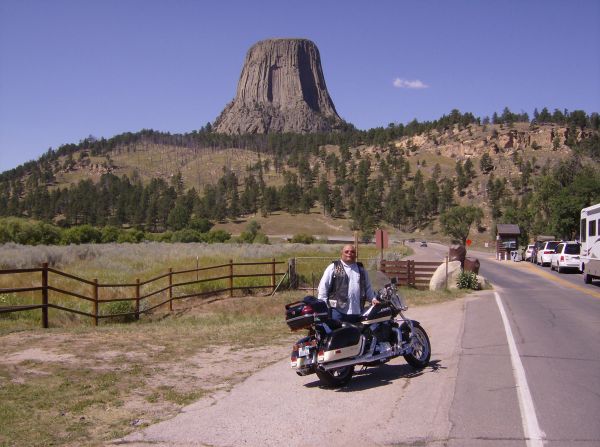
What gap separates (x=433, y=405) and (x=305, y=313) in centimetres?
189

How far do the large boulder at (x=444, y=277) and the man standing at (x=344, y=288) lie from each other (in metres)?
15.6

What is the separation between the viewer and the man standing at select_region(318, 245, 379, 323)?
841 centimetres

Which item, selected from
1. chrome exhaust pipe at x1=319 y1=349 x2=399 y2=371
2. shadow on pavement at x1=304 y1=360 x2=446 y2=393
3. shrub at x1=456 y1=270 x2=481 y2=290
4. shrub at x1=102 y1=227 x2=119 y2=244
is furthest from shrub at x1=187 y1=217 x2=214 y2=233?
chrome exhaust pipe at x1=319 y1=349 x2=399 y2=371

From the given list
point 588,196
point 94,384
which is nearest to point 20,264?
point 94,384

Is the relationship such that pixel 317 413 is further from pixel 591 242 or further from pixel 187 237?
pixel 187 237

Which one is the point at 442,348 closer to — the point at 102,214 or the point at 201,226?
the point at 201,226

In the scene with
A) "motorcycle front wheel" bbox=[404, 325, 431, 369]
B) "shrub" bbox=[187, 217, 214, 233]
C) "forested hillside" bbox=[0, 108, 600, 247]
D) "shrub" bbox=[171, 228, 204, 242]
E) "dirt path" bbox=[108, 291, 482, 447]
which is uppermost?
"forested hillside" bbox=[0, 108, 600, 247]

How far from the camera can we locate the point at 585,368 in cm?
890

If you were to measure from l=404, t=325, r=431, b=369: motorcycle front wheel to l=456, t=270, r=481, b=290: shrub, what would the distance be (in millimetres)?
15229

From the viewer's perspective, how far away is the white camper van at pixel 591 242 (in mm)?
25750

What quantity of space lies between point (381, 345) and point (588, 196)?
216 ft

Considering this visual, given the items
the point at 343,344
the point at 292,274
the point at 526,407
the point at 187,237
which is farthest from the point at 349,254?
the point at 187,237

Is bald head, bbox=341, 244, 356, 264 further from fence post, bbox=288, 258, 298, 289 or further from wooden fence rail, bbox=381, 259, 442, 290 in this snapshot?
wooden fence rail, bbox=381, 259, 442, 290

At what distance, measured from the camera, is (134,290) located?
2133 centimetres
